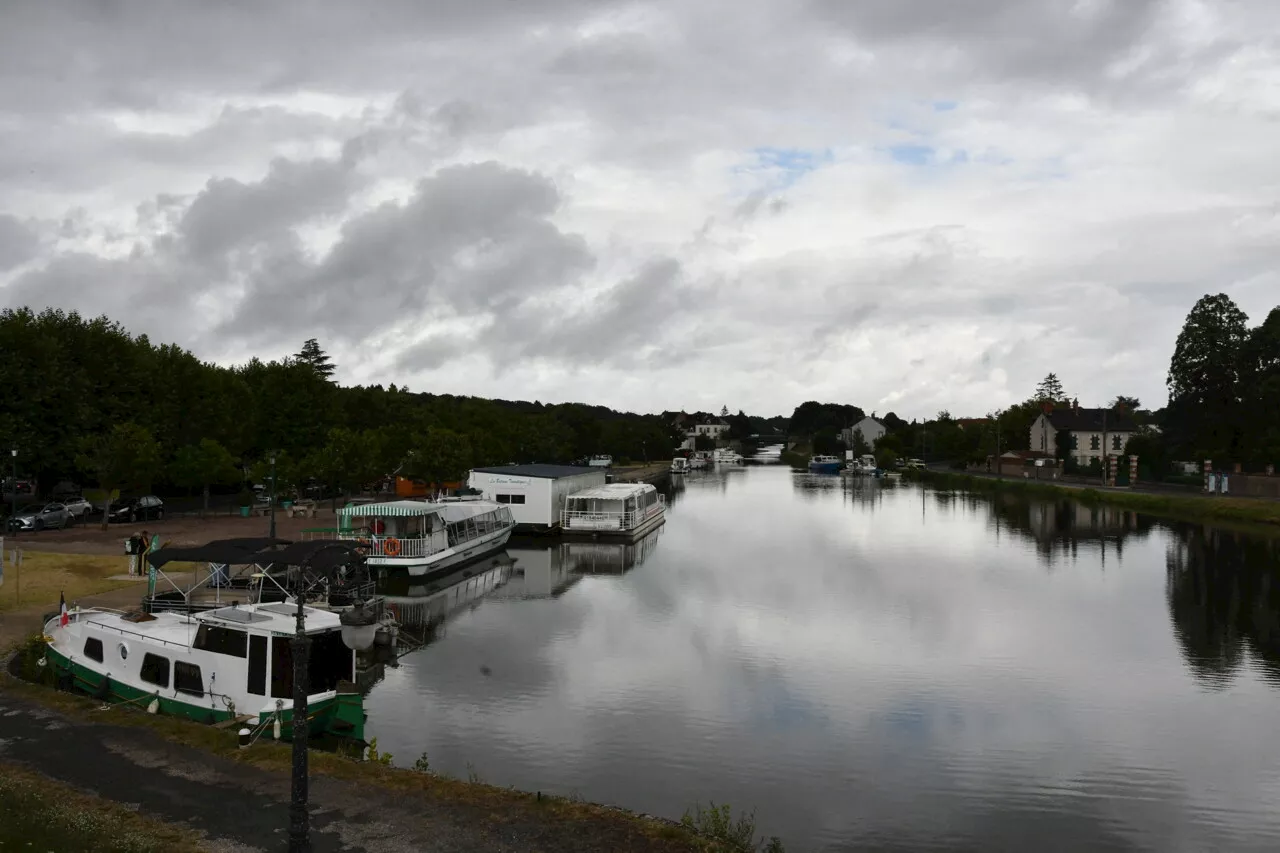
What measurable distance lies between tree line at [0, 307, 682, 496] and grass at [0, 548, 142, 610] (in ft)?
39.5

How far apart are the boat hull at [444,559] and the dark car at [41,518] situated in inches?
896

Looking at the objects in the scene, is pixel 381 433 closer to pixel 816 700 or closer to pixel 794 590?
pixel 794 590

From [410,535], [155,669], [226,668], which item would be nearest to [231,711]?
[226,668]

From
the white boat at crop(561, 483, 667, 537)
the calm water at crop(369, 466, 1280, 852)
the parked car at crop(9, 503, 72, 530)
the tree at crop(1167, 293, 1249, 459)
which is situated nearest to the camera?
the calm water at crop(369, 466, 1280, 852)

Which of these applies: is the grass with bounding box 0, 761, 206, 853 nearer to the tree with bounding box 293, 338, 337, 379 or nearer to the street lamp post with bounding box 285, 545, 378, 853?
the street lamp post with bounding box 285, 545, 378, 853

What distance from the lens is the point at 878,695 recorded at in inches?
1057

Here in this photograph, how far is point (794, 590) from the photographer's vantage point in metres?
44.6

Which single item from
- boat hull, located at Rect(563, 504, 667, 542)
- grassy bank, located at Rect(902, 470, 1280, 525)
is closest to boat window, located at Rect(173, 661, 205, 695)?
boat hull, located at Rect(563, 504, 667, 542)

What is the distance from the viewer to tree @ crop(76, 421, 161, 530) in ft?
176

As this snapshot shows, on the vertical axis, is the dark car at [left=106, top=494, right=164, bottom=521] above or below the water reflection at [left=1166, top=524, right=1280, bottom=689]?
above

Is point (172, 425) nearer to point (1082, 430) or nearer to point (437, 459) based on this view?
point (437, 459)

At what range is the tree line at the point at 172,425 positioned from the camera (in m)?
57.0

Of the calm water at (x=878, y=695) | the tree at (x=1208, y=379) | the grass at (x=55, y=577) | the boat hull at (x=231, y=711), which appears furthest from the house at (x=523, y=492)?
the tree at (x=1208, y=379)

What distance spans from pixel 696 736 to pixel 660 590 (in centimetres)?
2155
